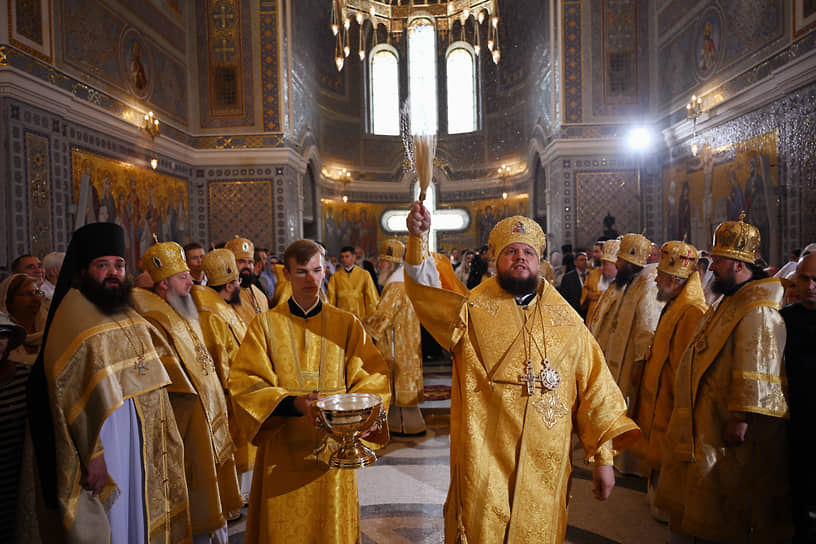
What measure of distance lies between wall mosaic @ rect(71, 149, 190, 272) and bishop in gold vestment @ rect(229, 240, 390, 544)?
695cm

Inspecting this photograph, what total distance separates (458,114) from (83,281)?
69.8ft

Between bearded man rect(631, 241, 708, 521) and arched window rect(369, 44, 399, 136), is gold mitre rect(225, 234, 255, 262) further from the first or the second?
arched window rect(369, 44, 399, 136)

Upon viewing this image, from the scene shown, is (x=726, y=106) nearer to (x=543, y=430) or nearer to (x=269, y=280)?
(x=269, y=280)

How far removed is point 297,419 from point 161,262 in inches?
55.9

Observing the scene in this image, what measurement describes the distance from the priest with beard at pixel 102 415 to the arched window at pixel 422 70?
67.0 ft

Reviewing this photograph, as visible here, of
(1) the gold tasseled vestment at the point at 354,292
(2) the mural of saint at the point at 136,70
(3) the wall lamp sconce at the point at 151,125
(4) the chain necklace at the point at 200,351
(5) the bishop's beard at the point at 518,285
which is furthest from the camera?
(3) the wall lamp sconce at the point at 151,125

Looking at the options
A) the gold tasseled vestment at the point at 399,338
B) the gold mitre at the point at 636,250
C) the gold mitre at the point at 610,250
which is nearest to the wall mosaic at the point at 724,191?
the gold mitre at the point at 610,250

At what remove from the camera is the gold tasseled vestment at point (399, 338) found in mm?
5926

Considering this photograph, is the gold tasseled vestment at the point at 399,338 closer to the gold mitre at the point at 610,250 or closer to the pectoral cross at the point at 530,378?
the gold mitre at the point at 610,250

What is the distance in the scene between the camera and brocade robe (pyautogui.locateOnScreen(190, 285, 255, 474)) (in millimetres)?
3697

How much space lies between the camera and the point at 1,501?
2.20 metres

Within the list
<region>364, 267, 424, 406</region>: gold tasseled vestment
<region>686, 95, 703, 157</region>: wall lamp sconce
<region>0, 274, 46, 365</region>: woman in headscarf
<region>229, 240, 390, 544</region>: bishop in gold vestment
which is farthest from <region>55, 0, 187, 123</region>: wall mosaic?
<region>686, 95, 703, 157</region>: wall lamp sconce

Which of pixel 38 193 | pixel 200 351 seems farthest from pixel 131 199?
pixel 200 351

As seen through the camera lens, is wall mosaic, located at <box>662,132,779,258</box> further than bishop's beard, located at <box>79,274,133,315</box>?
Yes
